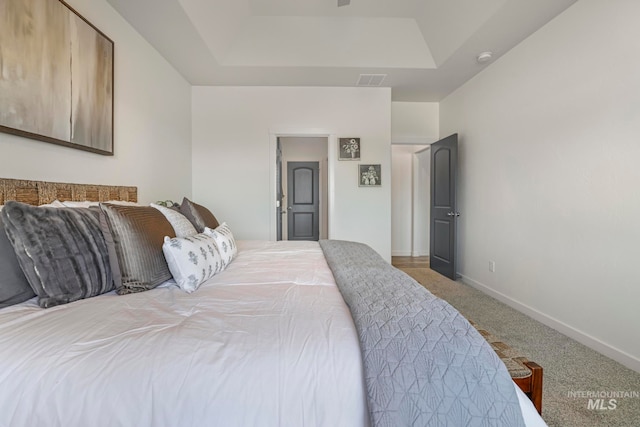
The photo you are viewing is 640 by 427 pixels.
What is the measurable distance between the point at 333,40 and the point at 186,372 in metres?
3.35

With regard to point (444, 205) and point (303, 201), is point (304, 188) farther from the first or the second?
point (444, 205)

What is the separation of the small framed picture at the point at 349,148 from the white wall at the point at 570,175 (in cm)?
147

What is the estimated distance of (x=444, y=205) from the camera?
13.4ft

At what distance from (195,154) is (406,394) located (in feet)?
12.3

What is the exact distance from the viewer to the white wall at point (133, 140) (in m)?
1.62

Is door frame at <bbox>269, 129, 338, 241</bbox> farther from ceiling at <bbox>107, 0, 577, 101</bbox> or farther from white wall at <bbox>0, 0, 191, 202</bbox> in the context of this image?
white wall at <bbox>0, 0, 191, 202</bbox>

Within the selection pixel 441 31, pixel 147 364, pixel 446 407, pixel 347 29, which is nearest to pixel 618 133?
pixel 441 31

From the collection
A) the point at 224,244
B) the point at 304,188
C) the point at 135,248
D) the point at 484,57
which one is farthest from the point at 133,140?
the point at 304,188

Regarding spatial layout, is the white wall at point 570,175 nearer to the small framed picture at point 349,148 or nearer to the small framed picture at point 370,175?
the small framed picture at point 370,175

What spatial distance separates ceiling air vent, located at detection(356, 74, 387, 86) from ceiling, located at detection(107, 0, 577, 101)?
0.03 meters

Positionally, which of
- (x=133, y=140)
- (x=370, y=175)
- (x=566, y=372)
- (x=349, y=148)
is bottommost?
(x=566, y=372)

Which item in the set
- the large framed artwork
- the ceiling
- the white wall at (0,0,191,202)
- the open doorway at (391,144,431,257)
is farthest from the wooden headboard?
the open doorway at (391,144,431,257)

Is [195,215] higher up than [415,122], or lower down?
lower down

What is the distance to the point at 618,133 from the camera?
6.37 ft
